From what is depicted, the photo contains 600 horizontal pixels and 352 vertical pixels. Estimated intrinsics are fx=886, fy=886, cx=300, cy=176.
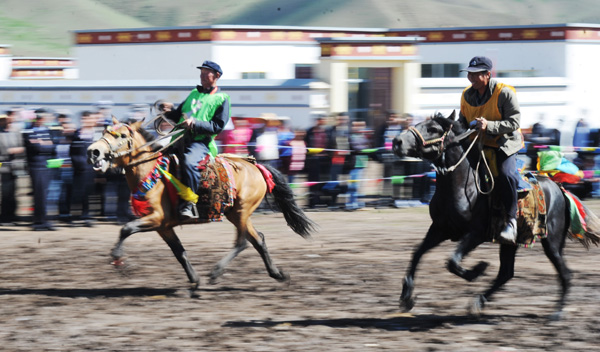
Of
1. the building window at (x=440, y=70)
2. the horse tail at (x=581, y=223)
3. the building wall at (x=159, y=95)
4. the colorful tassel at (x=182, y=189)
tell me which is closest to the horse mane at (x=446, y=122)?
the horse tail at (x=581, y=223)

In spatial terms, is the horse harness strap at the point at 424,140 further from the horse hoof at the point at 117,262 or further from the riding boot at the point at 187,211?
the horse hoof at the point at 117,262

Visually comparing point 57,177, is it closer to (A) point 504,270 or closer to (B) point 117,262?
(B) point 117,262

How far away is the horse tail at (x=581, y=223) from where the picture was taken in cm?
878

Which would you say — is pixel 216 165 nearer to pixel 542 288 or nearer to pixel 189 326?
pixel 189 326

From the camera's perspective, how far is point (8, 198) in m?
14.8

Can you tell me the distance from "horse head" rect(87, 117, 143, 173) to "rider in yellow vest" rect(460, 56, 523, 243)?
3.60 m

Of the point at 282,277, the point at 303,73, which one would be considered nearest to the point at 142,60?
the point at 303,73

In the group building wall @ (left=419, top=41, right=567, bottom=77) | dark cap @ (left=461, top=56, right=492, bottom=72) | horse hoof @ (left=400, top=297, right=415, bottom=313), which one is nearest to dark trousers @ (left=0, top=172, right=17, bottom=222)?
horse hoof @ (left=400, top=297, right=415, bottom=313)

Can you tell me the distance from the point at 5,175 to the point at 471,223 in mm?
9052

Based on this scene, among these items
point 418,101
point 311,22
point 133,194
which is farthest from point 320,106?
point 311,22

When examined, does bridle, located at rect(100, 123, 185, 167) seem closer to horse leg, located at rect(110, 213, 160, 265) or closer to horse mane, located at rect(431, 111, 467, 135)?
horse leg, located at rect(110, 213, 160, 265)

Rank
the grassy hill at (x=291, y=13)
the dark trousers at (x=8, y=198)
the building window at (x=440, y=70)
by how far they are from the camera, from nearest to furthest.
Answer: the dark trousers at (x=8, y=198) < the building window at (x=440, y=70) < the grassy hill at (x=291, y=13)

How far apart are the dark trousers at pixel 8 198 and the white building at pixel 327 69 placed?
10.8m

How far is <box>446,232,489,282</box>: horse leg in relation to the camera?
320 inches
